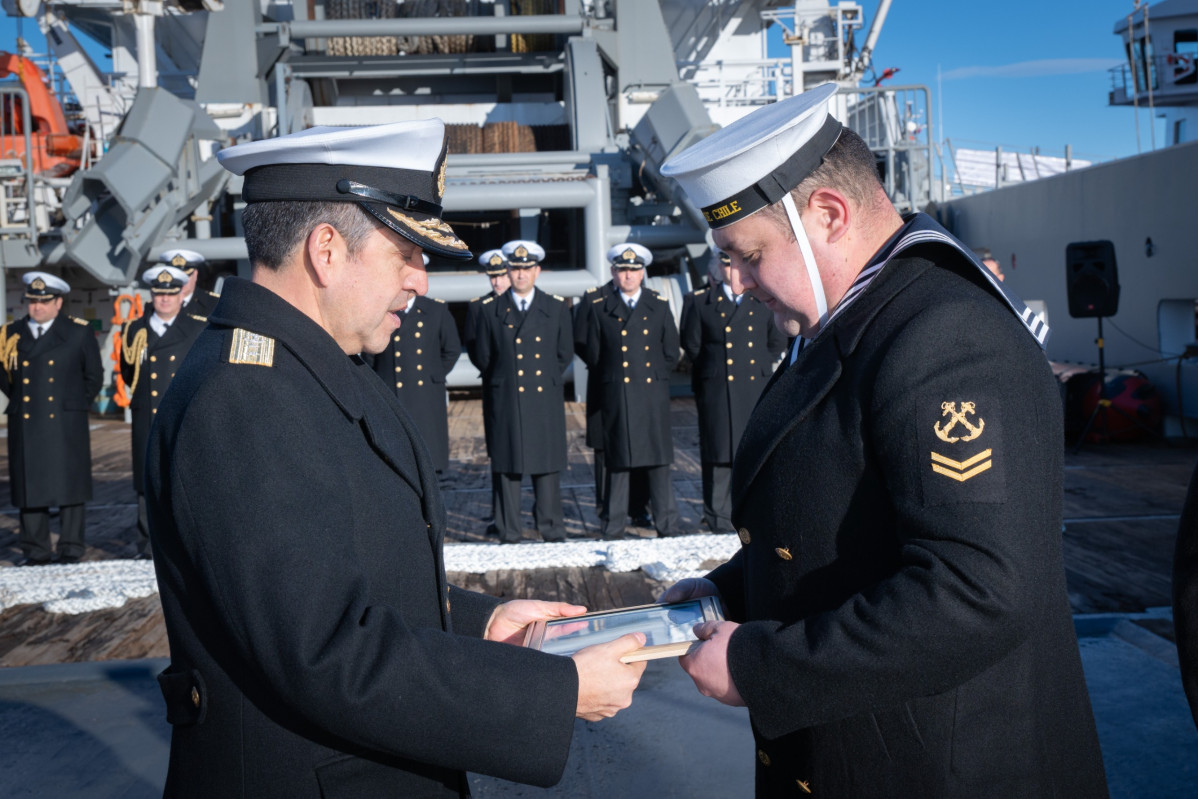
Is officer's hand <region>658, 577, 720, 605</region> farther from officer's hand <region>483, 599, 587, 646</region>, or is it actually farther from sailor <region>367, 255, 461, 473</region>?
sailor <region>367, 255, 461, 473</region>

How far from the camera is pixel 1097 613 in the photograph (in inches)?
161

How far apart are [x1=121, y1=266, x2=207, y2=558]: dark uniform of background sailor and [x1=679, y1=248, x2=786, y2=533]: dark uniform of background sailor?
3.12 metres

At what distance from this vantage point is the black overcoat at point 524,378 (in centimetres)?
636

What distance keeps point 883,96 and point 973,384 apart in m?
14.5

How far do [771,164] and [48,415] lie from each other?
19.5 feet

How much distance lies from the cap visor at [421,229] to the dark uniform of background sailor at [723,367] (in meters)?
4.91

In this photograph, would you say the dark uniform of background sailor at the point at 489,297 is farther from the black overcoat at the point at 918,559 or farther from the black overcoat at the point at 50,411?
the black overcoat at the point at 918,559

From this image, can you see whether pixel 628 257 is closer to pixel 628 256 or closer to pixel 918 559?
pixel 628 256

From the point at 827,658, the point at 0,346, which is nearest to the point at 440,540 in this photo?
the point at 827,658

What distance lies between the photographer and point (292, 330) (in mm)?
1333

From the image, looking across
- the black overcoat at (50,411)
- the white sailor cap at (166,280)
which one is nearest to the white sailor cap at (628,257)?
the white sailor cap at (166,280)

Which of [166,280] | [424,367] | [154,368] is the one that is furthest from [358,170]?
[424,367]

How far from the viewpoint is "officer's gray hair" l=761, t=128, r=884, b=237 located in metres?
1.34

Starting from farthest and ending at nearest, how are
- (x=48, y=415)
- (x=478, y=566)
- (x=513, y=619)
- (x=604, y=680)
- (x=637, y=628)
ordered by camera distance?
(x=48, y=415), (x=478, y=566), (x=513, y=619), (x=637, y=628), (x=604, y=680)
